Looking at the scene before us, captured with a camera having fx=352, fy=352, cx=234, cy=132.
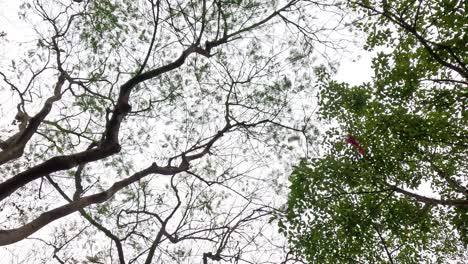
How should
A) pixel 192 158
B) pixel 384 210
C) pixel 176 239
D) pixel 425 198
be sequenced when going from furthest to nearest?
pixel 192 158 → pixel 176 239 → pixel 384 210 → pixel 425 198

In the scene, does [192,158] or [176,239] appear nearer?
[176,239]

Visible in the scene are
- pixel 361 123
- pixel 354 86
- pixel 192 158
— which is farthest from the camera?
pixel 192 158

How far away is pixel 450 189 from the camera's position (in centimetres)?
607

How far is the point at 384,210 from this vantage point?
5199 millimetres

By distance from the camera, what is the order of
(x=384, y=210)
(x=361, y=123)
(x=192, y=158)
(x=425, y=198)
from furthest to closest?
1. (x=192, y=158)
2. (x=361, y=123)
3. (x=384, y=210)
4. (x=425, y=198)

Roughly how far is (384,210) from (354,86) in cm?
239

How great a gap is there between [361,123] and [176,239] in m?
4.17

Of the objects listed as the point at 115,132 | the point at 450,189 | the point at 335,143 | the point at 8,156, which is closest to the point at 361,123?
the point at 335,143

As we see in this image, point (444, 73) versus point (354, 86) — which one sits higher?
point (354, 86)

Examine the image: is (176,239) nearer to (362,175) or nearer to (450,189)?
(362,175)

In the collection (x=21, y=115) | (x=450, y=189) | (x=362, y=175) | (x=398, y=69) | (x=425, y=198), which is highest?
(x=21, y=115)

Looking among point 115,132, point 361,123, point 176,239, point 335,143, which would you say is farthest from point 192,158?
point 361,123

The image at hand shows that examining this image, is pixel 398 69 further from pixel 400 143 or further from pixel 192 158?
pixel 192 158

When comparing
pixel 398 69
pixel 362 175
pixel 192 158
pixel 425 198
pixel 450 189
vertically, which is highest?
pixel 192 158
